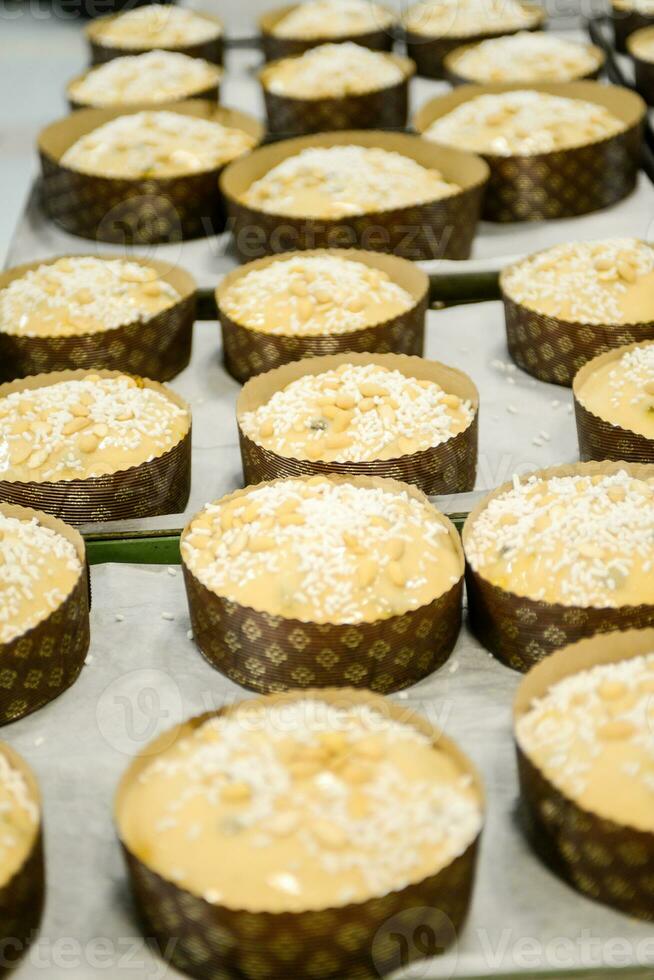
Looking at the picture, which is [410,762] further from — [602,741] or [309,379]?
[309,379]

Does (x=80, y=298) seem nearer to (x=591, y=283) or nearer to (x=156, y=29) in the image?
(x=591, y=283)

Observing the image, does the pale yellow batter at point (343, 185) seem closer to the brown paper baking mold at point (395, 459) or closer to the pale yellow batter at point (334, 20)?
the brown paper baking mold at point (395, 459)

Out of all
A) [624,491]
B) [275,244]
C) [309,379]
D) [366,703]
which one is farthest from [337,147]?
[366,703]

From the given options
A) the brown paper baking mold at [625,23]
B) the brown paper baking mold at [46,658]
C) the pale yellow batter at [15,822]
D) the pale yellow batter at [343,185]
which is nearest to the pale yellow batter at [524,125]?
the pale yellow batter at [343,185]

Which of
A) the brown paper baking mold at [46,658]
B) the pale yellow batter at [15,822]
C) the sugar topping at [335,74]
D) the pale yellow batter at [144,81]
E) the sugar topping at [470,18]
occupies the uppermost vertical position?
the sugar topping at [470,18]

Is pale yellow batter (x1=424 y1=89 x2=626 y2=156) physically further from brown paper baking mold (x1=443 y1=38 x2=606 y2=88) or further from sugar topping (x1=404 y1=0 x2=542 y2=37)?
sugar topping (x1=404 y1=0 x2=542 y2=37)

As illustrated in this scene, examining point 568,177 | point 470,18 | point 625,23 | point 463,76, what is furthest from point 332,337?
point 625,23

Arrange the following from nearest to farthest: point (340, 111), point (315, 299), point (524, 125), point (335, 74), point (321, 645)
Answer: point (321, 645), point (315, 299), point (524, 125), point (340, 111), point (335, 74)
